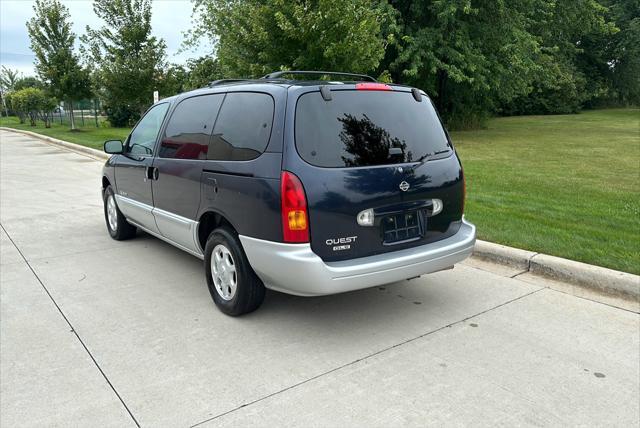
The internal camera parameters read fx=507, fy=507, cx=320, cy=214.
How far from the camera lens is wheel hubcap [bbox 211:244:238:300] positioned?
3965 millimetres

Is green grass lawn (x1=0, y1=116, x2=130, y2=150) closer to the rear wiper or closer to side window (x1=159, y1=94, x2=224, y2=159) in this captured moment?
side window (x1=159, y1=94, x2=224, y2=159)

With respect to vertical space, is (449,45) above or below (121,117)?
above

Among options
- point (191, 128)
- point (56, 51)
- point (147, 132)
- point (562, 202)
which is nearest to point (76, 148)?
point (56, 51)

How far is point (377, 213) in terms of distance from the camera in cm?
355

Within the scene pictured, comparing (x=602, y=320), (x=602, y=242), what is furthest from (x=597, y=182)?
(x=602, y=320)

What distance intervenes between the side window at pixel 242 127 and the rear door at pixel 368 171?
28 cm

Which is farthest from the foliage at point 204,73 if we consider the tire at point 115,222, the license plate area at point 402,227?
the license plate area at point 402,227

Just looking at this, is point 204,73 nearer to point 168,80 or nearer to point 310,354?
point 168,80

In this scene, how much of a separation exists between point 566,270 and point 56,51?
28.9m

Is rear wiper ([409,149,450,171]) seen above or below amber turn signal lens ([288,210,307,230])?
above

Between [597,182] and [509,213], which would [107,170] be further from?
[597,182]

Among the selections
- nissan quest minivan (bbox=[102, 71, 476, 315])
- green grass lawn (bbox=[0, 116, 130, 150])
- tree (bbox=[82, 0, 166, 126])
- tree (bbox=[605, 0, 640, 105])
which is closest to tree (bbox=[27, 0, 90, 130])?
green grass lawn (bbox=[0, 116, 130, 150])

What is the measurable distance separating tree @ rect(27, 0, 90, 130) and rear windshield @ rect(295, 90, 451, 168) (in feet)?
88.9

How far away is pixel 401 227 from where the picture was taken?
12.1ft
